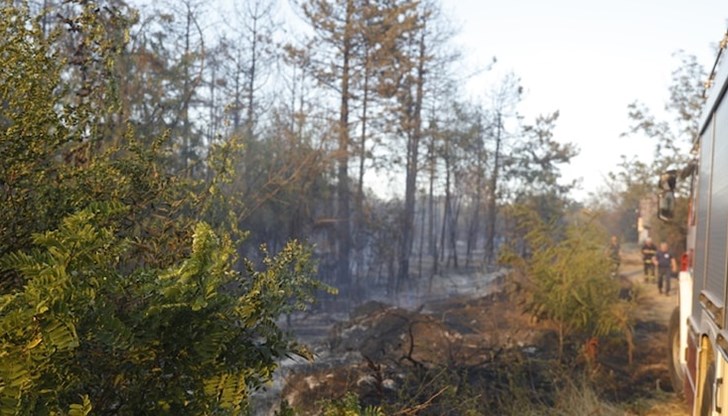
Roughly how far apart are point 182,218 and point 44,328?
4.87ft

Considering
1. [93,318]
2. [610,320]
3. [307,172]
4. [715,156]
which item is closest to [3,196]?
[93,318]

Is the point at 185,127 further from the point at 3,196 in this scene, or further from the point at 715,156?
the point at 3,196

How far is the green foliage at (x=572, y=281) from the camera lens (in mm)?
13522

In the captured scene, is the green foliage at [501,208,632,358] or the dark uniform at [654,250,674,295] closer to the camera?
the green foliage at [501,208,632,358]

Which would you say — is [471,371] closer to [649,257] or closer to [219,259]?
[219,259]

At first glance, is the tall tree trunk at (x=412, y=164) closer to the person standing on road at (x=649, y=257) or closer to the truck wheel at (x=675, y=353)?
the person standing on road at (x=649, y=257)

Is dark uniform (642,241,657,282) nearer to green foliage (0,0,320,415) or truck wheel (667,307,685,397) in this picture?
truck wheel (667,307,685,397)

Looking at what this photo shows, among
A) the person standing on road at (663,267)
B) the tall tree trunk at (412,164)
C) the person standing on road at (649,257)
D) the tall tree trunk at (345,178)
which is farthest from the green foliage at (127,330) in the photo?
the tall tree trunk at (412,164)

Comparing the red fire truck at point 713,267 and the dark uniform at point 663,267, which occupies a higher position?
the red fire truck at point 713,267

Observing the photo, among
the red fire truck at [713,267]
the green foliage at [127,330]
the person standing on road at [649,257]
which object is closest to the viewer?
the green foliage at [127,330]

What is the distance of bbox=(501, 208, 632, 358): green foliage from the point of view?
1352 cm

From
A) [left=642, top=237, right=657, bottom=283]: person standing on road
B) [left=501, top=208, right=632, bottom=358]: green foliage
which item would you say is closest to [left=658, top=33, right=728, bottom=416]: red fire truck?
[left=501, top=208, right=632, bottom=358]: green foliage

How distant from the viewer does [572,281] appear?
1384cm

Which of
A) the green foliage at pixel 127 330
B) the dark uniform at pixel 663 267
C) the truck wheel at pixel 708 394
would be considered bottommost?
the dark uniform at pixel 663 267
